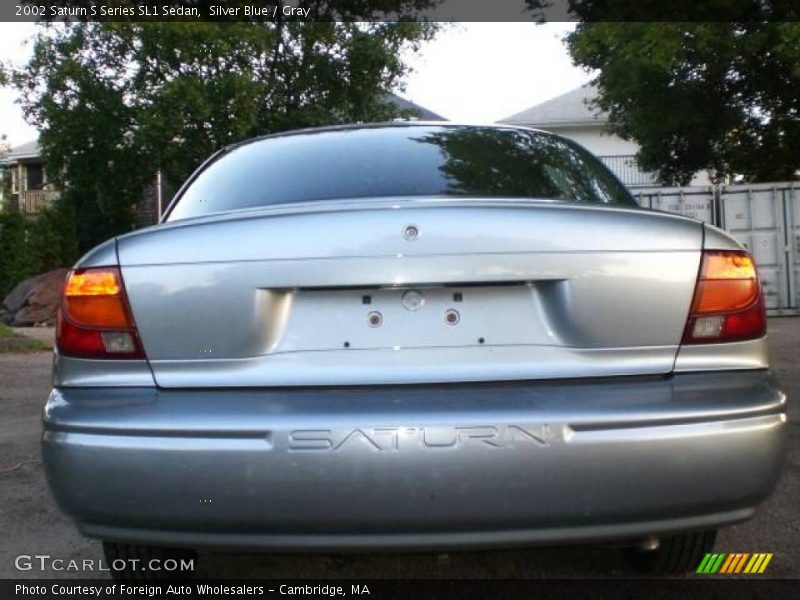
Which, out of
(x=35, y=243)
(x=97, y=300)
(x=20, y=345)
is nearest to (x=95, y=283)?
(x=97, y=300)

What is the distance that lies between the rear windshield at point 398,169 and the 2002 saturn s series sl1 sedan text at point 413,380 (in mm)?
508

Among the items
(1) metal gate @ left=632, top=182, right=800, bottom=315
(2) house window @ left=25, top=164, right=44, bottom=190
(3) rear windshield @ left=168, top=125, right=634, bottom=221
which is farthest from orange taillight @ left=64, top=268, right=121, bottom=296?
(2) house window @ left=25, top=164, right=44, bottom=190

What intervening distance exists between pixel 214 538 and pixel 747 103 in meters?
17.1

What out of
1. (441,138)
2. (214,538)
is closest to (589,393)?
(214,538)

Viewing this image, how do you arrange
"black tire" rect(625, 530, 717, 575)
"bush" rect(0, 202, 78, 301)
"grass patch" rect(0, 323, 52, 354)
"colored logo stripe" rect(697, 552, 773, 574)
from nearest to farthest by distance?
"black tire" rect(625, 530, 717, 575)
"colored logo stripe" rect(697, 552, 773, 574)
"grass patch" rect(0, 323, 52, 354)
"bush" rect(0, 202, 78, 301)

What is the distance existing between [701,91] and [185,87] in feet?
31.5

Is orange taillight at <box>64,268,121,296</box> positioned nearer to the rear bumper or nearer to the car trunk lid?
the car trunk lid

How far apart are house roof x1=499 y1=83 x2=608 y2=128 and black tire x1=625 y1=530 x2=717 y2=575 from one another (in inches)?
1105

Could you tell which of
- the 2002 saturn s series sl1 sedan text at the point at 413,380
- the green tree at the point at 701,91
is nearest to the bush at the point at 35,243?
the green tree at the point at 701,91

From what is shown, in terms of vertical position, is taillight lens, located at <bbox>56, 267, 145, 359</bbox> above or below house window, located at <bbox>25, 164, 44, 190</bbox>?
below

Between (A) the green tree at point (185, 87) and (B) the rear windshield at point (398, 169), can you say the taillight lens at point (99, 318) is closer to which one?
(B) the rear windshield at point (398, 169)

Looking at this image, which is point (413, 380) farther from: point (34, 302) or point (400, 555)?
point (34, 302)

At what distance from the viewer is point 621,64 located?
1497 cm

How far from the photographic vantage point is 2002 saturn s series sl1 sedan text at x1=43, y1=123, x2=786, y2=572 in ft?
6.45
